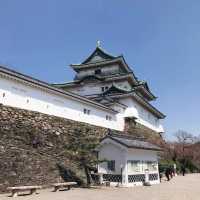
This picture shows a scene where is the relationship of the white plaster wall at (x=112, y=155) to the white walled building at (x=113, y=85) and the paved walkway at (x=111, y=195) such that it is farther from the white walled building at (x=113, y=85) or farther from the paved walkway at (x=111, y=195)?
the white walled building at (x=113, y=85)

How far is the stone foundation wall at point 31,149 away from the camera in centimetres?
1516

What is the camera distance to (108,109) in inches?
1119

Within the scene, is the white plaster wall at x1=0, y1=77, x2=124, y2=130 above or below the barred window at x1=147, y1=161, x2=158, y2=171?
above

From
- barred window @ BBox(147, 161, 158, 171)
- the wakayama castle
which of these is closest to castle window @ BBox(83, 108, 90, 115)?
the wakayama castle

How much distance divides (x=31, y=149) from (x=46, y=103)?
4.20 metres

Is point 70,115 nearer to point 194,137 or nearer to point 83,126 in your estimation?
point 83,126

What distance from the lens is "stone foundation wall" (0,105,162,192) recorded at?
15164mm

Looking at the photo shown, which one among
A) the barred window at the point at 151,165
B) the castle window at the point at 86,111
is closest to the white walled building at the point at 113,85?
the castle window at the point at 86,111

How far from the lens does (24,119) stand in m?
17.5

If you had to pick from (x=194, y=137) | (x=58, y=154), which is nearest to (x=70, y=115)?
(x=58, y=154)

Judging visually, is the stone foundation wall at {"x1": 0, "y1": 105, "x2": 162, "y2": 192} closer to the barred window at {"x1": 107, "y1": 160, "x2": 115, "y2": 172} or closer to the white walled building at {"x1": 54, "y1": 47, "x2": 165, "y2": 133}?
the barred window at {"x1": 107, "y1": 160, "x2": 115, "y2": 172}

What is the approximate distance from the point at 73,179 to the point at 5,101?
6.79 meters

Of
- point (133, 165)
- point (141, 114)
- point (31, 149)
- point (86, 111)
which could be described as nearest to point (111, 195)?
point (31, 149)

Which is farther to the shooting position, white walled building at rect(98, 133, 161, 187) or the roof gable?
the roof gable
